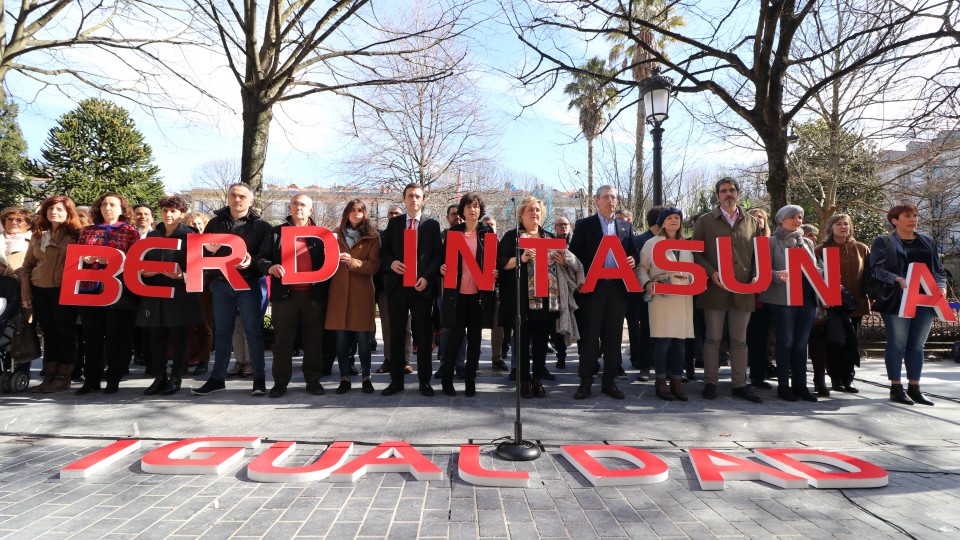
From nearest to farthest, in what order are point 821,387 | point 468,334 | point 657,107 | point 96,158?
point 468,334 < point 821,387 < point 657,107 < point 96,158

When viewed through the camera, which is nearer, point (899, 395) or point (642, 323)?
point (899, 395)

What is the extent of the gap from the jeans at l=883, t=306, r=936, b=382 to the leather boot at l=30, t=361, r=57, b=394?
9.40 meters

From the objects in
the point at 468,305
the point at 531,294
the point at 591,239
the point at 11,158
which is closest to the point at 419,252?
the point at 468,305

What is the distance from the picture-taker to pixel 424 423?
435cm

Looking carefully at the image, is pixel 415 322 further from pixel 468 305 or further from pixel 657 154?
pixel 657 154

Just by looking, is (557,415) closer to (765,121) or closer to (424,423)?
(424,423)

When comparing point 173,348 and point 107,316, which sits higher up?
point 107,316

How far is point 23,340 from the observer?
214 inches

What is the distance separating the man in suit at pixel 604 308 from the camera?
17.3 ft

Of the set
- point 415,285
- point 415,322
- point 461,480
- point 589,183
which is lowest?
point 461,480

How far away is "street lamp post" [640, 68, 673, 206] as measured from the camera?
8227mm

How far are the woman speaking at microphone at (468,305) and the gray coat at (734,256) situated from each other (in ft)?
7.56

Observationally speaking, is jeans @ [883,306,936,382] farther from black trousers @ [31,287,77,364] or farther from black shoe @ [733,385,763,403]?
black trousers @ [31,287,77,364]

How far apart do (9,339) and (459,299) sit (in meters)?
4.97
